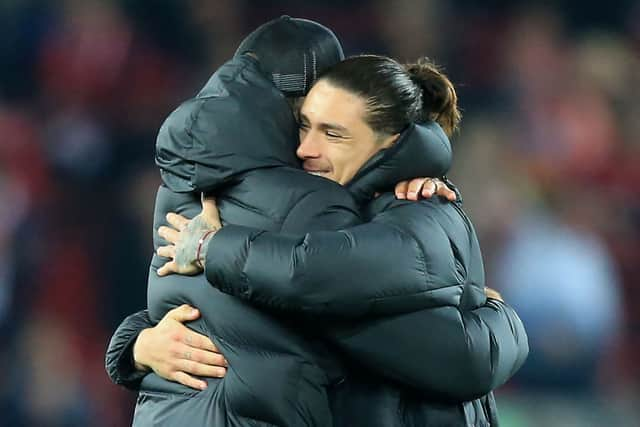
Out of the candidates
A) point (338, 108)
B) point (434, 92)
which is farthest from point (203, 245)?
point (434, 92)

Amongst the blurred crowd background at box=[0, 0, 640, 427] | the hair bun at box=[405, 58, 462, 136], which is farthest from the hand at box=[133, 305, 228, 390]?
the blurred crowd background at box=[0, 0, 640, 427]

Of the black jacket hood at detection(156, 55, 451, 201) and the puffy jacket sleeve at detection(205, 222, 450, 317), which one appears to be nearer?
the puffy jacket sleeve at detection(205, 222, 450, 317)

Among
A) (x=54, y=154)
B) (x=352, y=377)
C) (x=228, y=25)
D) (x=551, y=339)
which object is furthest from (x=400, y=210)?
(x=228, y=25)

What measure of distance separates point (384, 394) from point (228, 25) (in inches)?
104

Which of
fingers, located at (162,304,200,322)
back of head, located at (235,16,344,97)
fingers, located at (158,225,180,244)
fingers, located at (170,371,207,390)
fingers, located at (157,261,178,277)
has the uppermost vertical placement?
back of head, located at (235,16,344,97)

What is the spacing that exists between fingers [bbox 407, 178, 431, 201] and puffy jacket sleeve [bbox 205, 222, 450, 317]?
0.39ft

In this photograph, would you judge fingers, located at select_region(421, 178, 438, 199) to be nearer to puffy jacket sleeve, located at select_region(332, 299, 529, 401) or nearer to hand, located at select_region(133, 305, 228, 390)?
puffy jacket sleeve, located at select_region(332, 299, 529, 401)

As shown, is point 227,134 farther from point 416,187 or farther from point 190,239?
point 416,187

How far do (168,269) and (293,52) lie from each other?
39 cm

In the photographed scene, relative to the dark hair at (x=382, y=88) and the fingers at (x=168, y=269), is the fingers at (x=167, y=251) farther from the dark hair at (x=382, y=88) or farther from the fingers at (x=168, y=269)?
the dark hair at (x=382, y=88)

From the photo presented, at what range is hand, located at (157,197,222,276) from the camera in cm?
182

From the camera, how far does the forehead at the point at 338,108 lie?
1.87 meters

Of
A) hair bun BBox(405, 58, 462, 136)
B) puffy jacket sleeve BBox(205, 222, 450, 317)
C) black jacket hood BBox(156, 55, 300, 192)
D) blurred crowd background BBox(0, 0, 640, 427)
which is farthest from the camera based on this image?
blurred crowd background BBox(0, 0, 640, 427)

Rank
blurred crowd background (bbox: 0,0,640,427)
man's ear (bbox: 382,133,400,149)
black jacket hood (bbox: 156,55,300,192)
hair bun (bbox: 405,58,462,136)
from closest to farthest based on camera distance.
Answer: black jacket hood (bbox: 156,55,300,192) → man's ear (bbox: 382,133,400,149) → hair bun (bbox: 405,58,462,136) → blurred crowd background (bbox: 0,0,640,427)
